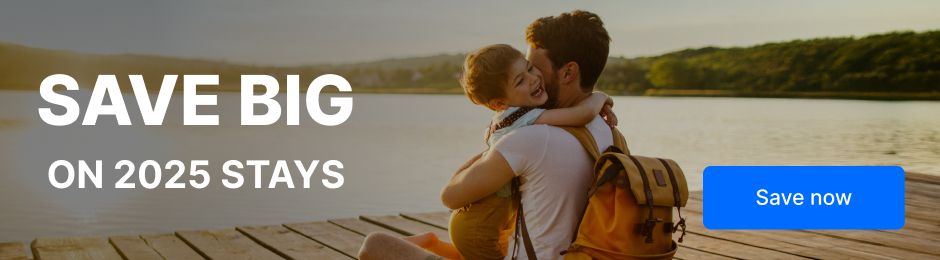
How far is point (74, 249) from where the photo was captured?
395 centimetres

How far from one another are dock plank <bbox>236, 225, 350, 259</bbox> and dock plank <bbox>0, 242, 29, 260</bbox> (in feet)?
2.90

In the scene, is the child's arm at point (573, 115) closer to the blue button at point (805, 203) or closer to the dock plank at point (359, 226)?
the dock plank at point (359, 226)

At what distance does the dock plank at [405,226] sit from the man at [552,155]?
7.12ft

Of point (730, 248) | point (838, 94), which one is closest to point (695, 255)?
point (730, 248)

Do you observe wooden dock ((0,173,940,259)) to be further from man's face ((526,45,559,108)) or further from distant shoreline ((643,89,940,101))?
Answer: distant shoreline ((643,89,940,101))

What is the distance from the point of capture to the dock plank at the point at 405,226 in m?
4.45

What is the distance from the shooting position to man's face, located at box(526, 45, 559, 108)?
220cm

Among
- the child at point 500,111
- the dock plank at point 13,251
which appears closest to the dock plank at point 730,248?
the child at point 500,111

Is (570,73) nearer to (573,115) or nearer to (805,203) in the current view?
(573,115)

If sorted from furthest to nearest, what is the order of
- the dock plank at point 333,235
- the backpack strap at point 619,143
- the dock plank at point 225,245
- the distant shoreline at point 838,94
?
the distant shoreline at point 838,94 → the dock plank at point 333,235 → the dock plank at point 225,245 → the backpack strap at point 619,143

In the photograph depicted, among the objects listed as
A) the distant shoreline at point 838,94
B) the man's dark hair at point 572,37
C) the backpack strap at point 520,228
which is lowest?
the distant shoreline at point 838,94

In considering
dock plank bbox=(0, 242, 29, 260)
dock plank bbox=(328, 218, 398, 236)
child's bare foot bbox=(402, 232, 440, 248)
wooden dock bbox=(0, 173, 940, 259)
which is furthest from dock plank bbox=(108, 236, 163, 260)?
child's bare foot bbox=(402, 232, 440, 248)

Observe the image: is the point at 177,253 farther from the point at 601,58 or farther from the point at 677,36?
the point at 677,36

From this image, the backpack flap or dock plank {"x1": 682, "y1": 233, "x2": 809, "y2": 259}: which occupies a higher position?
the backpack flap
